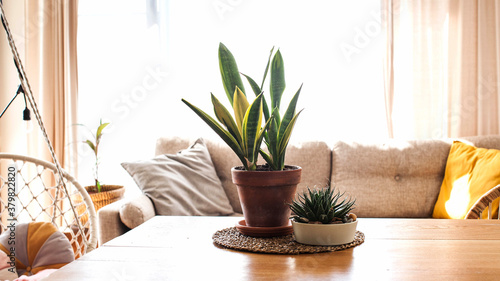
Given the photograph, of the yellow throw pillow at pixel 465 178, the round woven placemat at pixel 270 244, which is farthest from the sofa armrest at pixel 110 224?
the yellow throw pillow at pixel 465 178

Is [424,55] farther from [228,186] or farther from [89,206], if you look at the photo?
[89,206]

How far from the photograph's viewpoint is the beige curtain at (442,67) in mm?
3145

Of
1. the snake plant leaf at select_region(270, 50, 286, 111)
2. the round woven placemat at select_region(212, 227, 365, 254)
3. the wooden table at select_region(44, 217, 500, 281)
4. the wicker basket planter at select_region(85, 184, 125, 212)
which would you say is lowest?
the wicker basket planter at select_region(85, 184, 125, 212)

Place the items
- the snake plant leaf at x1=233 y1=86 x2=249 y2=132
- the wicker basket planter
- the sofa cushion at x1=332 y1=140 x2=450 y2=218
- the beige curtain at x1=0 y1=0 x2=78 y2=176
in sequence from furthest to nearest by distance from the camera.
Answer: the beige curtain at x1=0 y1=0 x2=78 y2=176
the wicker basket planter
the sofa cushion at x1=332 y1=140 x2=450 y2=218
the snake plant leaf at x1=233 y1=86 x2=249 y2=132

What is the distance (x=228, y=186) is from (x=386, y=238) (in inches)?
67.9

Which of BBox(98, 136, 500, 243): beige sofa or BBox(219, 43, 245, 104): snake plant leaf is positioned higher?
BBox(219, 43, 245, 104): snake plant leaf

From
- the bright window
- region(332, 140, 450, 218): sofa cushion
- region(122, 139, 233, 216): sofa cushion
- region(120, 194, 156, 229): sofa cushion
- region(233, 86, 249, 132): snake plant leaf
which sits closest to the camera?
region(233, 86, 249, 132): snake plant leaf

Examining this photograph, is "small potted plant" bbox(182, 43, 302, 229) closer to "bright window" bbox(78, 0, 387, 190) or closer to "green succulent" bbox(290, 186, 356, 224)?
"green succulent" bbox(290, 186, 356, 224)

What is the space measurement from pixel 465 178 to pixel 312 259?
6.26ft

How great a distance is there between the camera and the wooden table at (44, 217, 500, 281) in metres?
0.88

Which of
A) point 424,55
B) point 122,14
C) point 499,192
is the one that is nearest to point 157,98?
point 122,14

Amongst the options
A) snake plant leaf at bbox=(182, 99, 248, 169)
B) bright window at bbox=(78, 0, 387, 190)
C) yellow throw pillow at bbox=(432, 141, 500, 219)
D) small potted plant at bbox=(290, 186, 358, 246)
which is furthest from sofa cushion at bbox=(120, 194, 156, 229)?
yellow throw pillow at bbox=(432, 141, 500, 219)

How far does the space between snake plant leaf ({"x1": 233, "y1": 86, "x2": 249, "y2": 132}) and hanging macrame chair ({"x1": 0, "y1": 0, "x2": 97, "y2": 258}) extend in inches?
21.7

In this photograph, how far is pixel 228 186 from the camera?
111 inches
